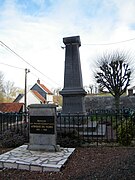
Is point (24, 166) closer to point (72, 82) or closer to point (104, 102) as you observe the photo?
point (72, 82)

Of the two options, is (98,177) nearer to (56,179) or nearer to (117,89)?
(56,179)

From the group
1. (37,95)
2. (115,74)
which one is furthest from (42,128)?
(37,95)

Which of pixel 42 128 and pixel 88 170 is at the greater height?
pixel 42 128

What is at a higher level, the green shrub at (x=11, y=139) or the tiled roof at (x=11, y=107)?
the tiled roof at (x=11, y=107)

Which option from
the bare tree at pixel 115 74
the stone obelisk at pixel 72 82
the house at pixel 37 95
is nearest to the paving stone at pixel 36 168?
the stone obelisk at pixel 72 82

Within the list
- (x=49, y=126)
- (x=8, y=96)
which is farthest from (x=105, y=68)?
(x=8, y=96)

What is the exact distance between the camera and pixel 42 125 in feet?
20.2

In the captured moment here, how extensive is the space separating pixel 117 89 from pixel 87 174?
18070 millimetres

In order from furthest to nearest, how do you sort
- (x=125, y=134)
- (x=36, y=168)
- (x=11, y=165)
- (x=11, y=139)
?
(x=11, y=139) → (x=125, y=134) → (x=11, y=165) → (x=36, y=168)

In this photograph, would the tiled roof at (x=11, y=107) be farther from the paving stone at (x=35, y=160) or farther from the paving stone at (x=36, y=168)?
the paving stone at (x=36, y=168)

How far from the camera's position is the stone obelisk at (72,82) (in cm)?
923

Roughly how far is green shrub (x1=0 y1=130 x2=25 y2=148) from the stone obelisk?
2764mm

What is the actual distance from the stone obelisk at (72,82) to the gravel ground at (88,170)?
3.71 meters

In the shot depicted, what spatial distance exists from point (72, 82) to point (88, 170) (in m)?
5.38
